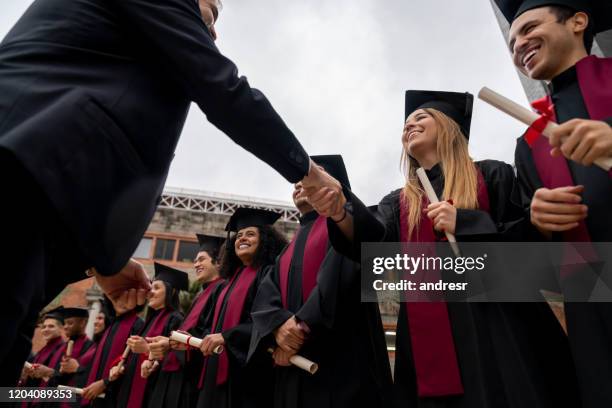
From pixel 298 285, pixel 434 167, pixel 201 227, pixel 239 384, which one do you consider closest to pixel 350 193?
pixel 434 167

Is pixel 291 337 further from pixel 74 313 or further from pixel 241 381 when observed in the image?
pixel 74 313

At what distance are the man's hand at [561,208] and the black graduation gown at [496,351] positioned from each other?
0.30 m

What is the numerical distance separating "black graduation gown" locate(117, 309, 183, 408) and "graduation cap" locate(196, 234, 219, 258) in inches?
36.4

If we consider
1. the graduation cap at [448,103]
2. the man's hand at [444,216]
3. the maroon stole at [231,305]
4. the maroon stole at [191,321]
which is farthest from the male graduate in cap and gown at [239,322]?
the graduation cap at [448,103]

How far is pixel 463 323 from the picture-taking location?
1871mm

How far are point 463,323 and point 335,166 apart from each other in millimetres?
1573

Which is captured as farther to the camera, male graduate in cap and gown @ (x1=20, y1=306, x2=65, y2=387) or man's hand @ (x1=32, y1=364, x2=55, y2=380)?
male graduate in cap and gown @ (x1=20, y1=306, x2=65, y2=387)

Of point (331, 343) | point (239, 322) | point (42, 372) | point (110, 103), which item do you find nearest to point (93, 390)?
point (42, 372)

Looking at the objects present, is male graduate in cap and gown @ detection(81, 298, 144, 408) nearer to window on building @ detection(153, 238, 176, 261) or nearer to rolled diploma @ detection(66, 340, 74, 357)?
rolled diploma @ detection(66, 340, 74, 357)

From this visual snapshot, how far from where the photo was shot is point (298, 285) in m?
2.96

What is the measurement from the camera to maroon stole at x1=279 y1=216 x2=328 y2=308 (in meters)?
2.89

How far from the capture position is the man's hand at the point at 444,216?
1.84 meters

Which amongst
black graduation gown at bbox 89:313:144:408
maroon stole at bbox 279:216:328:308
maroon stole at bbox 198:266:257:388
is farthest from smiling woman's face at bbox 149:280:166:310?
maroon stole at bbox 279:216:328:308

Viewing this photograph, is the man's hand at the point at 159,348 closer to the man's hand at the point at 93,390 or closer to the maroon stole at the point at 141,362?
the maroon stole at the point at 141,362
